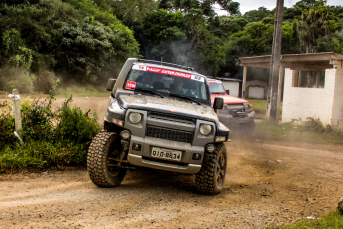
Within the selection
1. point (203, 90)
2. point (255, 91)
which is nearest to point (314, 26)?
point (255, 91)

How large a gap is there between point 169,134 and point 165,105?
1.69 ft

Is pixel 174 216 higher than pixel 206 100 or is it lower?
lower

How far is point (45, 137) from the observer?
733 cm

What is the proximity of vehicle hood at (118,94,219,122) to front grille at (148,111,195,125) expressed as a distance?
0.06 meters

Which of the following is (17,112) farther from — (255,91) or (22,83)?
(255,91)

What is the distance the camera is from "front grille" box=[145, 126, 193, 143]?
5.30 metres

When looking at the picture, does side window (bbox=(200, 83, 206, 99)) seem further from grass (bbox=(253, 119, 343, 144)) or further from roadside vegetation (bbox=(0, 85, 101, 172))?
grass (bbox=(253, 119, 343, 144))

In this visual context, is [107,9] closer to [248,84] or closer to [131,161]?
[248,84]

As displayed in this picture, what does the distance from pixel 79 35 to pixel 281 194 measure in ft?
85.4

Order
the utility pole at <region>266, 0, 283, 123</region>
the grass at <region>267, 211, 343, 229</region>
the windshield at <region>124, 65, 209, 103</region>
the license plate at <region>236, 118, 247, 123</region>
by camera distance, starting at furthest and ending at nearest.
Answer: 1. the utility pole at <region>266, 0, 283, 123</region>
2. the license plate at <region>236, 118, 247, 123</region>
3. the windshield at <region>124, 65, 209, 103</region>
4. the grass at <region>267, 211, 343, 229</region>

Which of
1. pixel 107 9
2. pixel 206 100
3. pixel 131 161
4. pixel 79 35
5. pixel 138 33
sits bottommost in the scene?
pixel 131 161

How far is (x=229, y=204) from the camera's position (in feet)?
17.6

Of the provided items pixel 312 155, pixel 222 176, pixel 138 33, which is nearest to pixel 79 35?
pixel 138 33

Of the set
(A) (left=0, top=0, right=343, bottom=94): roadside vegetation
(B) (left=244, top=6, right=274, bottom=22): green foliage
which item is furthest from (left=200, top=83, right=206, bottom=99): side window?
(B) (left=244, top=6, right=274, bottom=22): green foliage
